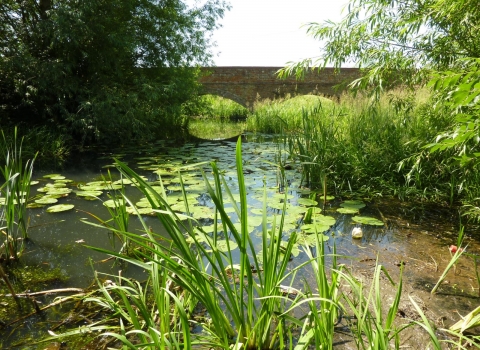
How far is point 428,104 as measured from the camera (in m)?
3.69

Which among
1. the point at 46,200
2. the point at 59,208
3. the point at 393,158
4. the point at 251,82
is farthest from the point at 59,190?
the point at 251,82

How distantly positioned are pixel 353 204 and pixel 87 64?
7.29m

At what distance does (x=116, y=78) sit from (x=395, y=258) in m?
8.09

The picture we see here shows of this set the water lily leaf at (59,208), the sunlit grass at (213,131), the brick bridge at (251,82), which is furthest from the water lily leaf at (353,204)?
the brick bridge at (251,82)

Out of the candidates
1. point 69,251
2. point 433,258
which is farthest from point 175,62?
point 433,258

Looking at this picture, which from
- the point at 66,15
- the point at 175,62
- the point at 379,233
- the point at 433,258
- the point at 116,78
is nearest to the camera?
the point at 433,258

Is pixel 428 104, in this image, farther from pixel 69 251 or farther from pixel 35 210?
pixel 35 210

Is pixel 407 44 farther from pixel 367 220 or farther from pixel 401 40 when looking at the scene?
pixel 367 220

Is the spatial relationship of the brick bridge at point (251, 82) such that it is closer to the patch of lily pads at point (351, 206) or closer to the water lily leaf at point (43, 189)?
the water lily leaf at point (43, 189)

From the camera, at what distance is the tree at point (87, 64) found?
7117 millimetres

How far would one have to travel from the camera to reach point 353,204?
3477 mm

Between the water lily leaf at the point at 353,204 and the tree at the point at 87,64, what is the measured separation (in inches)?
220

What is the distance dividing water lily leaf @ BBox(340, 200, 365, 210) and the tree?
5577 mm

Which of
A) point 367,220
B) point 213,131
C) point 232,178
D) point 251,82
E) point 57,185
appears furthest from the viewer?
point 251,82
